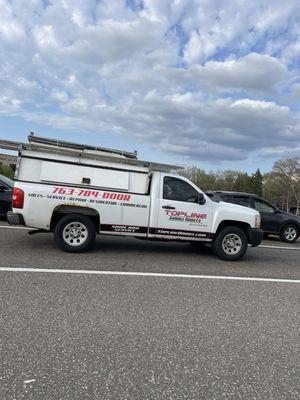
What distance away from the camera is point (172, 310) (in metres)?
5.07

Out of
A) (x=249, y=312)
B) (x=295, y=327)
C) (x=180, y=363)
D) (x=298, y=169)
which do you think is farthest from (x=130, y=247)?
(x=298, y=169)

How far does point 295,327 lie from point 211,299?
4.27 ft

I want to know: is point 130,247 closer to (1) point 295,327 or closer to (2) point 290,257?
(2) point 290,257

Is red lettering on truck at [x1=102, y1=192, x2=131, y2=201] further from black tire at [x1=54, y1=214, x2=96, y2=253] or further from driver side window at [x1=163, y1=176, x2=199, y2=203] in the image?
driver side window at [x1=163, y1=176, x2=199, y2=203]

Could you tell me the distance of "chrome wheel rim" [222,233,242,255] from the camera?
902cm

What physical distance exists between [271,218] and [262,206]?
56cm

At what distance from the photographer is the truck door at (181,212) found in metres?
8.59

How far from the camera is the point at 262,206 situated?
14.6 meters

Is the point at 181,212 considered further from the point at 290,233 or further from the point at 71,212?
the point at 290,233

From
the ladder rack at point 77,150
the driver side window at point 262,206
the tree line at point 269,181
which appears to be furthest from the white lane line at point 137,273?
the tree line at point 269,181

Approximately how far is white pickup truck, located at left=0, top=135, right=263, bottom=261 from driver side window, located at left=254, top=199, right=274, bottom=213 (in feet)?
18.3

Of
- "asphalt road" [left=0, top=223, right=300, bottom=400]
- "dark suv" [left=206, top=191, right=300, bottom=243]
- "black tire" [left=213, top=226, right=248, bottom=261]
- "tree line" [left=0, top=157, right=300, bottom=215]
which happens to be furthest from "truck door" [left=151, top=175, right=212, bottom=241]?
"tree line" [left=0, top=157, right=300, bottom=215]

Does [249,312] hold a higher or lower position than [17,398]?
higher

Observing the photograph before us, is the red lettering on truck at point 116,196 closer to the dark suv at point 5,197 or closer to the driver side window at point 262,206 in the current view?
the dark suv at point 5,197
